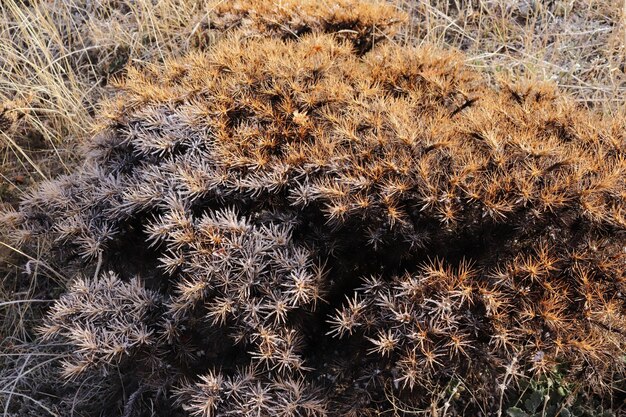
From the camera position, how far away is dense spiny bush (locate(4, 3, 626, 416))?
2.23 metres

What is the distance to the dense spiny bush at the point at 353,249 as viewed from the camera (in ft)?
7.32

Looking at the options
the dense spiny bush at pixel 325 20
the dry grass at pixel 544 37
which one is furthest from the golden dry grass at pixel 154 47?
the dense spiny bush at pixel 325 20

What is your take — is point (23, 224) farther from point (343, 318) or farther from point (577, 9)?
point (577, 9)

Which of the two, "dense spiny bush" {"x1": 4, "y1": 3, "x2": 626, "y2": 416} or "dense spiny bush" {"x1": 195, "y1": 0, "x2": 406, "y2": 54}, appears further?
"dense spiny bush" {"x1": 195, "y1": 0, "x2": 406, "y2": 54}

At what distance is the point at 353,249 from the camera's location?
8.19 feet

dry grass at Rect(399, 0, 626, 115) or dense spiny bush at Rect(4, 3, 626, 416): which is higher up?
dense spiny bush at Rect(4, 3, 626, 416)

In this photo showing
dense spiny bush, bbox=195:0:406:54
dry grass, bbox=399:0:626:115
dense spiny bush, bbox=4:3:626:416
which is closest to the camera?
dense spiny bush, bbox=4:3:626:416

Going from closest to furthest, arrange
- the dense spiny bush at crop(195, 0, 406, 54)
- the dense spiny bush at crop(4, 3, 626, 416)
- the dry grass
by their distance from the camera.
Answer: the dense spiny bush at crop(4, 3, 626, 416) → the dense spiny bush at crop(195, 0, 406, 54) → the dry grass

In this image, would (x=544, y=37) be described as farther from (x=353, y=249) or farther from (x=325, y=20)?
(x=353, y=249)

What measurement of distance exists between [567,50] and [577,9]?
21.6 inches

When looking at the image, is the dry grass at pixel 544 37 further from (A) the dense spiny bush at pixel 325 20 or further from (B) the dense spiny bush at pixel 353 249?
(B) the dense spiny bush at pixel 353 249

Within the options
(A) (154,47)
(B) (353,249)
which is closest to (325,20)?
(B) (353,249)

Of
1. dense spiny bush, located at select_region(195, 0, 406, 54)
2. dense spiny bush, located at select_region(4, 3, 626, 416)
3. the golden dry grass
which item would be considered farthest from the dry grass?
dense spiny bush, located at select_region(4, 3, 626, 416)

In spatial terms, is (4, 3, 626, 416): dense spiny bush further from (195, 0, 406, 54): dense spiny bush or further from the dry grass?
the dry grass
